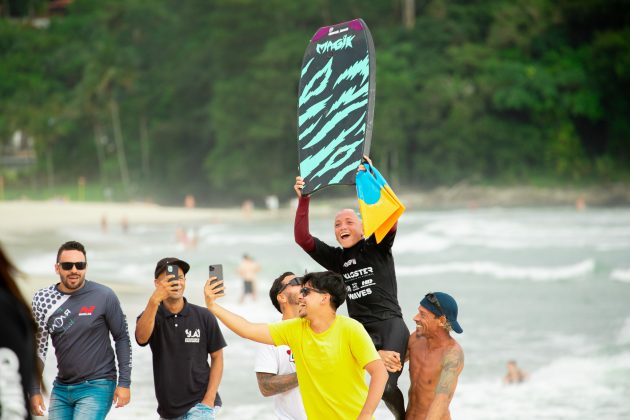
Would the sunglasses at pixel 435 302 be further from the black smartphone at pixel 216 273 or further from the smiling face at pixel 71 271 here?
the smiling face at pixel 71 271

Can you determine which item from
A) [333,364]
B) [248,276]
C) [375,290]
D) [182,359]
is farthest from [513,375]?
[333,364]

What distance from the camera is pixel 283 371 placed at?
4.74 m

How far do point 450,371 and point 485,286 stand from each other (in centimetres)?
2544

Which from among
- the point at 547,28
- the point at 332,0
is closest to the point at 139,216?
the point at 332,0

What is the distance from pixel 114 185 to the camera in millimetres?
66125

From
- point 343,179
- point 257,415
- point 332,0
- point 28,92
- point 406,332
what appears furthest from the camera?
point 28,92

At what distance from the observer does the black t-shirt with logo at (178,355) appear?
481 cm

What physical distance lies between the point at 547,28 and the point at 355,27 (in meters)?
53.9

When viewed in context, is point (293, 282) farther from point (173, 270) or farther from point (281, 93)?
point (281, 93)

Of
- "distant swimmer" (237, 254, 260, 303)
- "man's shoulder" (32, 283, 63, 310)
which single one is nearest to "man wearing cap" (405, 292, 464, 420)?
"man's shoulder" (32, 283, 63, 310)

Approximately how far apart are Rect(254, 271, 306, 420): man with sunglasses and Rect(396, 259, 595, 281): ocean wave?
90.1 ft

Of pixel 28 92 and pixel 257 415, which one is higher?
pixel 28 92

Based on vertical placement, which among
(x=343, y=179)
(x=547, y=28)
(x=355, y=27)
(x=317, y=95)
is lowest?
(x=343, y=179)

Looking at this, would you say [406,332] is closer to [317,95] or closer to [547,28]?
[317,95]
